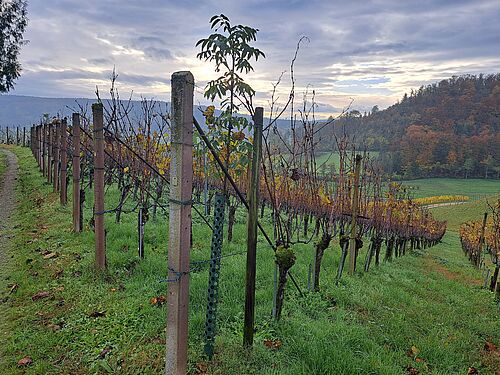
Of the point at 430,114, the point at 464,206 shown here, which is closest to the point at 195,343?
the point at 464,206

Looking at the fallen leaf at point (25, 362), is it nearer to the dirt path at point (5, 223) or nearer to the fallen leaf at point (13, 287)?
the dirt path at point (5, 223)

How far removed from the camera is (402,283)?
732cm

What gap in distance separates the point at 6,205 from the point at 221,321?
8896 mm

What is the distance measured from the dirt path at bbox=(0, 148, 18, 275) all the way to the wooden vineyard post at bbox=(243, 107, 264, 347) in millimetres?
4043

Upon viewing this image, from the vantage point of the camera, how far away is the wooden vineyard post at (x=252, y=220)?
3107mm

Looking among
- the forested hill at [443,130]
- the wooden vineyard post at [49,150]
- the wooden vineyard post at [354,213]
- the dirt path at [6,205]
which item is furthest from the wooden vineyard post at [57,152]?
the forested hill at [443,130]

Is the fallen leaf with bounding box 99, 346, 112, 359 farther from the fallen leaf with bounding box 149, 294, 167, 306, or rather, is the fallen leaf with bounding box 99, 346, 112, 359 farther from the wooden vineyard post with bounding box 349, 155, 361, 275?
the wooden vineyard post with bounding box 349, 155, 361, 275

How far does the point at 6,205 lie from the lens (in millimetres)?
9727

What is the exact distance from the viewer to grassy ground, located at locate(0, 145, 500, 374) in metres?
3.09

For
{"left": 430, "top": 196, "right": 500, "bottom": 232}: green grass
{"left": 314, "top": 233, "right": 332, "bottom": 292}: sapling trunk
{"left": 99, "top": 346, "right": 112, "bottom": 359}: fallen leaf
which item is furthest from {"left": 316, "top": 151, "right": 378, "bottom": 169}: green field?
{"left": 430, "top": 196, "right": 500, "bottom": 232}: green grass

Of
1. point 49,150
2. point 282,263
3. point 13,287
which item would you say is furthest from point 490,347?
point 49,150

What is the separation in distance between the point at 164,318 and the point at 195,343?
539 mm

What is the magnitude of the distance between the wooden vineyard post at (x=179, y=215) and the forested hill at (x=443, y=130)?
5350 centimetres

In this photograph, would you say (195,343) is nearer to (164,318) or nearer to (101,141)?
(164,318)
